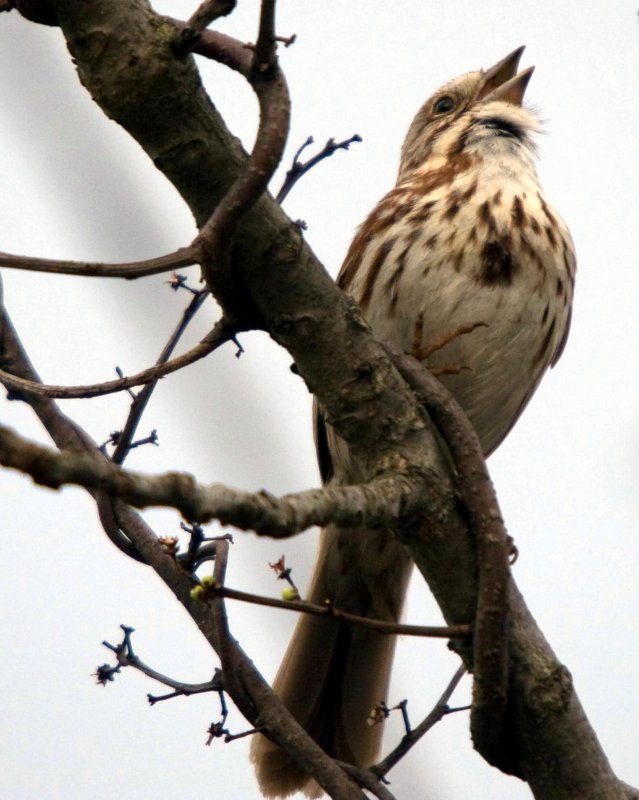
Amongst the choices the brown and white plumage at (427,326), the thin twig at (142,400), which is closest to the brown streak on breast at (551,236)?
the brown and white plumage at (427,326)

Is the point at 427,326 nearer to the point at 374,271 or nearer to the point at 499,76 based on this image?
the point at 374,271

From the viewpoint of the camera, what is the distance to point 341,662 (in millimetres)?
3447

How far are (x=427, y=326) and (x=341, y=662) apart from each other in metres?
1.01

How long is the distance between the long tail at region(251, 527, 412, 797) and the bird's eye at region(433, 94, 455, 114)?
180cm

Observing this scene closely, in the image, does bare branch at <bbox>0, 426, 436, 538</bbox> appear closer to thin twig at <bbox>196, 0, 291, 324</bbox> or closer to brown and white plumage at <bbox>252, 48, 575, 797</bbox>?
thin twig at <bbox>196, 0, 291, 324</bbox>

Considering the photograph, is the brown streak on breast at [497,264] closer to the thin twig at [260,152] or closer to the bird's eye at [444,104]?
the bird's eye at [444,104]

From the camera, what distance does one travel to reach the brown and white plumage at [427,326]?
3.29 m

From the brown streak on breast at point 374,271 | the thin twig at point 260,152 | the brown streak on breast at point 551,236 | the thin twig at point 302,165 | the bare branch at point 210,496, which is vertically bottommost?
the bare branch at point 210,496

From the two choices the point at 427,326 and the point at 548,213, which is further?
the point at 548,213

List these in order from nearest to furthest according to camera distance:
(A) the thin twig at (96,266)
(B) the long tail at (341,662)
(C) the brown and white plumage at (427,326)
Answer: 1. (A) the thin twig at (96,266)
2. (B) the long tail at (341,662)
3. (C) the brown and white plumage at (427,326)

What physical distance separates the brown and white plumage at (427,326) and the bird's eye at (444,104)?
0.71 meters

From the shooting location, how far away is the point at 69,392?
2076 mm

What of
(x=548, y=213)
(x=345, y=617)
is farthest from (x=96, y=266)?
(x=548, y=213)

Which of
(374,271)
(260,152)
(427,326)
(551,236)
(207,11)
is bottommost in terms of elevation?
(260,152)
